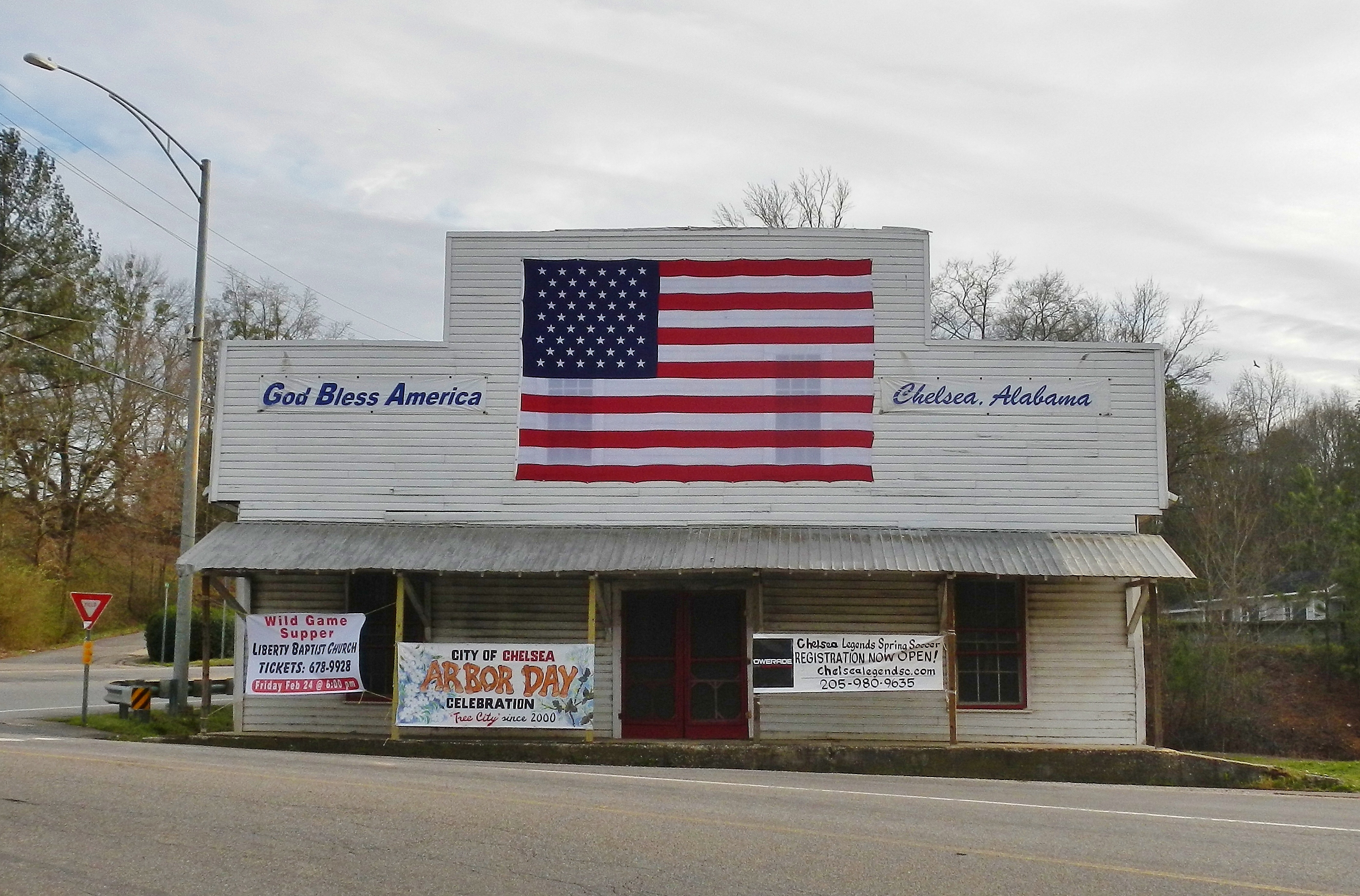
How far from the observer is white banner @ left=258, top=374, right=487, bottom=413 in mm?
19953

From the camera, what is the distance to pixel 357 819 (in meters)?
9.81

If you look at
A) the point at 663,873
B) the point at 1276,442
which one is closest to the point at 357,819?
the point at 663,873

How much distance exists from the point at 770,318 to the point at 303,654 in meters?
8.52

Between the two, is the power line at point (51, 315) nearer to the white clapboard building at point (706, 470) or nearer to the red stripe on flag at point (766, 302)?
the white clapboard building at point (706, 470)

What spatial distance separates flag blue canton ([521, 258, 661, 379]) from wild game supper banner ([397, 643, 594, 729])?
4.40 m

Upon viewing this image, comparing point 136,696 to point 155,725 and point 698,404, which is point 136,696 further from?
point 698,404

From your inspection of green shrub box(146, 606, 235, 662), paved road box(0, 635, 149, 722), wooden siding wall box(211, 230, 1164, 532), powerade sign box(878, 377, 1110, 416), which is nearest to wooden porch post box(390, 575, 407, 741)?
wooden siding wall box(211, 230, 1164, 532)

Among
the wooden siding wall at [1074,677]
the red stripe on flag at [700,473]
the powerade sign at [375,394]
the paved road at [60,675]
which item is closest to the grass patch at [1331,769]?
the wooden siding wall at [1074,677]

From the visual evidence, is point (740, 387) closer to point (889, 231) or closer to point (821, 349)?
point (821, 349)

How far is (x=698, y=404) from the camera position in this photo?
65.3 ft

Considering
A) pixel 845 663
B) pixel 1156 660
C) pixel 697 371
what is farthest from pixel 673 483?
pixel 1156 660

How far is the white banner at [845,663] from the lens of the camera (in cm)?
1814

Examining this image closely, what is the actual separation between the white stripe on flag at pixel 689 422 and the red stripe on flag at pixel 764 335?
1119mm

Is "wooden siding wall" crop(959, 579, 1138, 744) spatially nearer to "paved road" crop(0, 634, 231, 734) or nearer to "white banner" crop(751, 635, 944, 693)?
"white banner" crop(751, 635, 944, 693)
